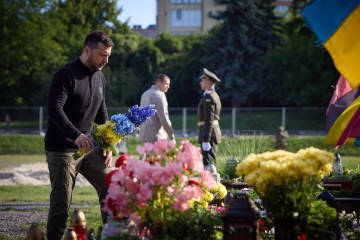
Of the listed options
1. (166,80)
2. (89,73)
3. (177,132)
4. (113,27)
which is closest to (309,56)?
(177,132)

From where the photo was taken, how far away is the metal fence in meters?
36.1

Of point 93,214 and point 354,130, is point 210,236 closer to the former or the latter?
point 354,130

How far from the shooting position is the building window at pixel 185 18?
8606 cm

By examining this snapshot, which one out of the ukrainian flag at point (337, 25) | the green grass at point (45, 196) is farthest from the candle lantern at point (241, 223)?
the green grass at point (45, 196)

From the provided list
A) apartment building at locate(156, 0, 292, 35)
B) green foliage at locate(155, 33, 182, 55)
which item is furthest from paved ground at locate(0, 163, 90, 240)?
apartment building at locate(156, 0, 292, 35)

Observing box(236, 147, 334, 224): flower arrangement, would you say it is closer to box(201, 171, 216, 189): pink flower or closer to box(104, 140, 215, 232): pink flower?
box(201, 171, 216, 189): pink flower

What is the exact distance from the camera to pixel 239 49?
48.6m

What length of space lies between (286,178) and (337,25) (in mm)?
4425

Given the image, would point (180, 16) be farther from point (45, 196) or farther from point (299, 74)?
point (45, 196)

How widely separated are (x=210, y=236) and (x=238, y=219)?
441 mm

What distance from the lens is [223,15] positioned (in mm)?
49094

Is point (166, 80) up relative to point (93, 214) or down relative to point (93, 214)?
up

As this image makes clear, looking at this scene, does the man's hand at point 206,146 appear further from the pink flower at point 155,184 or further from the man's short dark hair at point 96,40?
the pink flower at point 155,184

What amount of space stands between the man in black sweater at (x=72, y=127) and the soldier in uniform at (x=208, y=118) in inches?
245
